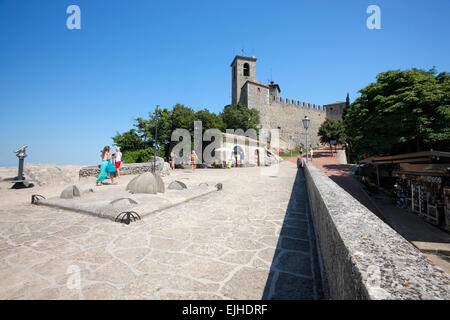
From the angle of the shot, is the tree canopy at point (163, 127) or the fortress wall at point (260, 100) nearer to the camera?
the tree canopy at point (163, 127)

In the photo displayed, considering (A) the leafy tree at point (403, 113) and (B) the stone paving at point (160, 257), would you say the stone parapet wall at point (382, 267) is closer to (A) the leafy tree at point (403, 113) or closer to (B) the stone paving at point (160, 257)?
(B) the stone paving at point (160, 257)

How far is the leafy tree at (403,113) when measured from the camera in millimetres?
12602

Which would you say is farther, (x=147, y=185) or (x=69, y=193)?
(x=147, y=185)

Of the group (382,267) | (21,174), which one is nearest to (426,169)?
(382,267)

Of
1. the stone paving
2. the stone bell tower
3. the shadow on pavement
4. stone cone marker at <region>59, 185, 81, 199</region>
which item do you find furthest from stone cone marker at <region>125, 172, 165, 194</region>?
the stone bell tower

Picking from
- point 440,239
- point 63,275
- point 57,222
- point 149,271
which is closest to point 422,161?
point 440,239

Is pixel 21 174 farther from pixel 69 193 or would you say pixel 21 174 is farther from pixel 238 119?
pixel 238 119

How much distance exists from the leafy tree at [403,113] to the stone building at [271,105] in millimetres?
29906

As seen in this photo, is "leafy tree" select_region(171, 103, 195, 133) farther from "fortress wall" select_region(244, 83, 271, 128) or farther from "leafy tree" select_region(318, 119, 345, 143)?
"leafy tree" select_region(318, 119, 345, 143)

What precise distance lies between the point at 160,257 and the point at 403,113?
17.1 m

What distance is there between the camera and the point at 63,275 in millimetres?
2666

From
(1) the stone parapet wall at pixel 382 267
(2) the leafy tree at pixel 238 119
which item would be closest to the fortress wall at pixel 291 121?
(2) the leafy tree at pixel 238 119

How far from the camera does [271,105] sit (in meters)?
50.2
